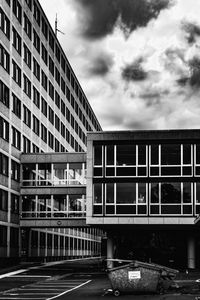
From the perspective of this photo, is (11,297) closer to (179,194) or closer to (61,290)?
(61,290)

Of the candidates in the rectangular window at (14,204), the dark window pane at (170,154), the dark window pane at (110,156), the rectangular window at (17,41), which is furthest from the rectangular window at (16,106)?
the dark window pane at (170,154)

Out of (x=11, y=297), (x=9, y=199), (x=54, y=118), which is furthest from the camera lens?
(x=54, y=118)

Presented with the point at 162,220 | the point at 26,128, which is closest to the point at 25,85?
the point at 26,128

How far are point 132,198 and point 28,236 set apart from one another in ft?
51.7

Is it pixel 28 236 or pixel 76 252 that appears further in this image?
pixel 76 252

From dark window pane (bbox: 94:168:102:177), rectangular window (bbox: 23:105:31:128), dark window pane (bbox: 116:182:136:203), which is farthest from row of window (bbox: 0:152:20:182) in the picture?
dark window pane (bbox: 116:182:136:203)

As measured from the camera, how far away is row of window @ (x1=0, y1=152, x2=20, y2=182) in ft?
159

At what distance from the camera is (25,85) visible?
57.5m

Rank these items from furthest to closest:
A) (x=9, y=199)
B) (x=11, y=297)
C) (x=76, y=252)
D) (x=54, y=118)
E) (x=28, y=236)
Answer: (x=76, y=252)
(x=54, y=118)
(x=28, y=236)
(x=9, y=199)
(x=11, y=297)

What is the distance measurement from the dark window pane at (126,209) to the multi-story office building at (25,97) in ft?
32.7

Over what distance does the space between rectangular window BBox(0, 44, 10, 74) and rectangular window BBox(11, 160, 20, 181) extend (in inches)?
299

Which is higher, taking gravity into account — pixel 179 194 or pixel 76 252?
pixel 179 194

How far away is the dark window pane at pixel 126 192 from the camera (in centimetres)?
4350

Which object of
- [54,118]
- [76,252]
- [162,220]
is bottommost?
[76,252]
